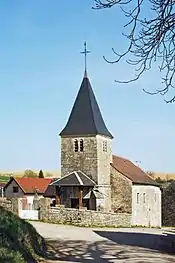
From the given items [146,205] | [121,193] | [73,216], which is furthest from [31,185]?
[73,216]

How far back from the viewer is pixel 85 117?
39156 mm

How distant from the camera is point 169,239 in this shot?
19234 millimetres

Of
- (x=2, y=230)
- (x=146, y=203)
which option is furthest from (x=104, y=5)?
(x=146, y=203)

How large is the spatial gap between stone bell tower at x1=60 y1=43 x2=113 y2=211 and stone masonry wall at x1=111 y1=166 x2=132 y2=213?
1.50ft

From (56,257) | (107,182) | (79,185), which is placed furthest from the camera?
(107,182)

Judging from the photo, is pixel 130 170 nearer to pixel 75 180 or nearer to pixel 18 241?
pixel 75 180

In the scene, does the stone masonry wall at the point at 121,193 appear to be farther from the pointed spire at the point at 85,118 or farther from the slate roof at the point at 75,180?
the pointed spire at the point at 85,118

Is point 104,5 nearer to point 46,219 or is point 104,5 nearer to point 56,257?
point 56,257

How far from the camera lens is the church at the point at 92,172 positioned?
123 feet

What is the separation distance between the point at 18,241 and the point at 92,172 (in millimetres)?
25536

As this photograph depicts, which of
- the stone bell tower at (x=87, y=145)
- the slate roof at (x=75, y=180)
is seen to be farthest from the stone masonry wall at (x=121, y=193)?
the slate roof at (x=75, y=180)

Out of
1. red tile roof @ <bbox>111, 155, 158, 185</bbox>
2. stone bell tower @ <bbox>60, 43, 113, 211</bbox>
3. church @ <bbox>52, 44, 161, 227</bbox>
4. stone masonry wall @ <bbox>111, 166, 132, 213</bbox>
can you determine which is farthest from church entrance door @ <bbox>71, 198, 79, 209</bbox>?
red tile roof @ <bbox>111, 155, 158, 185</bbox>

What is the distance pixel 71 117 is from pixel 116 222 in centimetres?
959

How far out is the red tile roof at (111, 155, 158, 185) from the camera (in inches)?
1576
